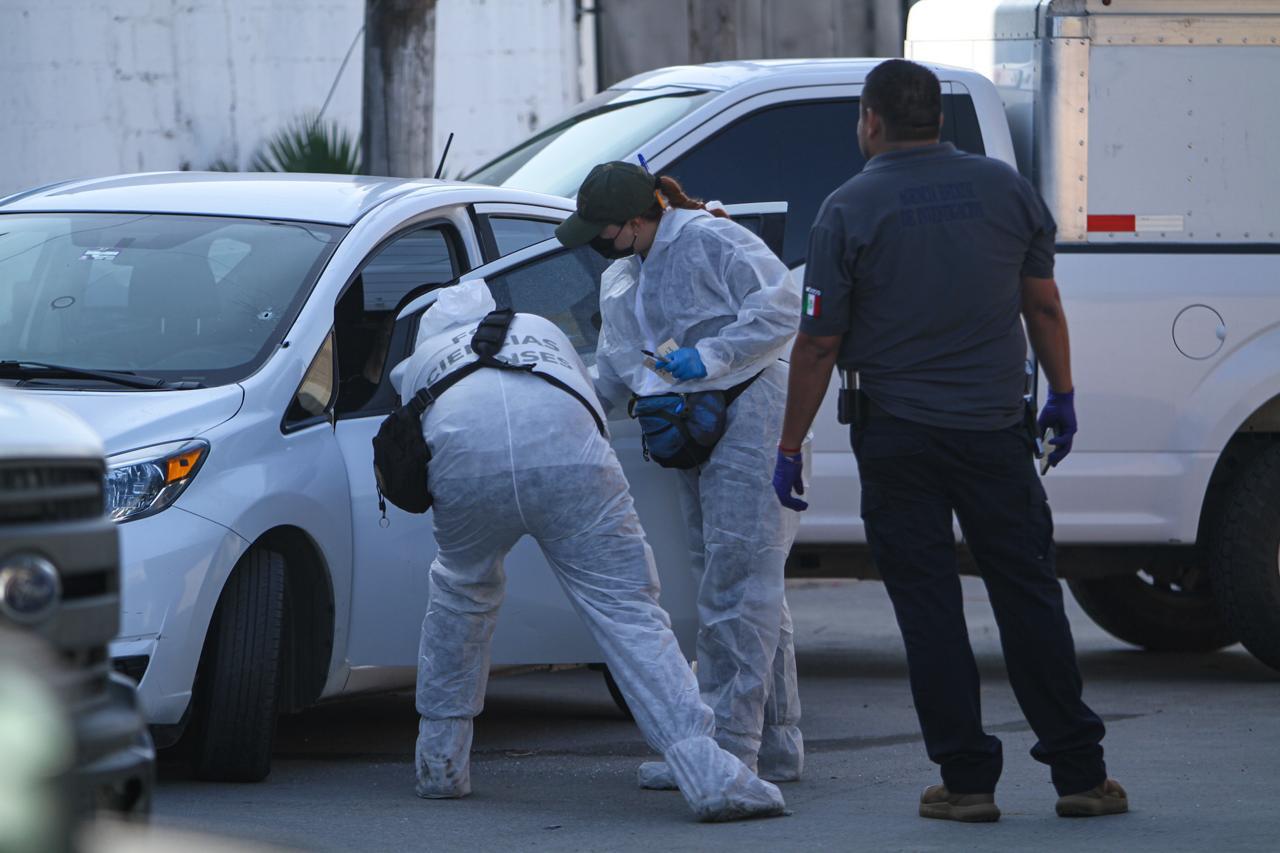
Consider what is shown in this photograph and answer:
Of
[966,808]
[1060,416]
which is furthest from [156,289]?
[966,808]

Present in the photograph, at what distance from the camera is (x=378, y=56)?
10.6 meters

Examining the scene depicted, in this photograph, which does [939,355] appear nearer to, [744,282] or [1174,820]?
[744,282]

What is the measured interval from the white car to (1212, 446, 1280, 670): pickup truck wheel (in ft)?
8.36

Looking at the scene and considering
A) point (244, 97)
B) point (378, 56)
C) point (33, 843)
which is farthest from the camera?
point (244, 97)

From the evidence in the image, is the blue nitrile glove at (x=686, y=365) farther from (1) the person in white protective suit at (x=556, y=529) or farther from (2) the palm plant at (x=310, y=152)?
(2) the palm plant at (x=310, y=152)

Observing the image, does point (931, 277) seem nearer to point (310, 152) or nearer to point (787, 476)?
point (787, 476)

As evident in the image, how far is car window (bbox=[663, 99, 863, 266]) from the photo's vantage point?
26.1ft

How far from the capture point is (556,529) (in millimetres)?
5430

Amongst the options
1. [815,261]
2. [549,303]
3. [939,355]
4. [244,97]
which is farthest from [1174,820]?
[244,97]

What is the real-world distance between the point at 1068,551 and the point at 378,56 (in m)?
4.41

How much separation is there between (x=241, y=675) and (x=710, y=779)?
4.39 ft

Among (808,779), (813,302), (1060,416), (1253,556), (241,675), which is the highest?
(813,302)

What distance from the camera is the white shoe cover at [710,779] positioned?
5.29 meters

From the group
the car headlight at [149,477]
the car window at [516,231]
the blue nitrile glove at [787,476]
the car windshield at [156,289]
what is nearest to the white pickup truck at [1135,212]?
the car window at [516,231]
